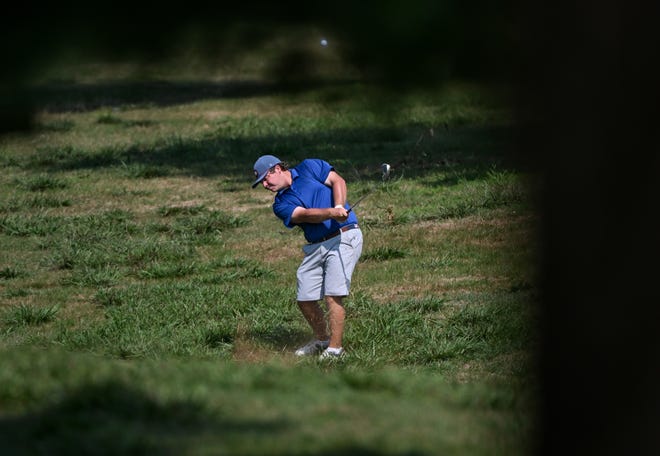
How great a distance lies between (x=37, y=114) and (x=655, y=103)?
6.78 feet

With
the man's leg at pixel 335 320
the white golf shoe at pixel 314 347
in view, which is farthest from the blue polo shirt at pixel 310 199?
the white golf shoe at pixel 314 347

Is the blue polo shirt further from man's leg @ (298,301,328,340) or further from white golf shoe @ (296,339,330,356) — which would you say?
white golf shoe @ (296,339,330,356)

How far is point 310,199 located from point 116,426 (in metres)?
4.57

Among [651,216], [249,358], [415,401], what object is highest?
[651,216]

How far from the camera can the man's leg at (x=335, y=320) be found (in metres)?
9.35

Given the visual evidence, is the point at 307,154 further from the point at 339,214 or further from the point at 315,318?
the point at 339,214

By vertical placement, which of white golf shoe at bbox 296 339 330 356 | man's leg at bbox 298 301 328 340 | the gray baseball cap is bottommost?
white golf shoe at bbox 296 339 330 356

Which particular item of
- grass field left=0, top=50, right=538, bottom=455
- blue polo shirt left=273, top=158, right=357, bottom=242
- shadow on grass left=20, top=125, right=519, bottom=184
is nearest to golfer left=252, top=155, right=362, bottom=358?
blue polo shirt left=273, top=158, right=357, bottom=242

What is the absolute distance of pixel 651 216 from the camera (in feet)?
12.3

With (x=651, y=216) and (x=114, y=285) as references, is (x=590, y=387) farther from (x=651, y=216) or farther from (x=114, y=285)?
(x=114, y=285)

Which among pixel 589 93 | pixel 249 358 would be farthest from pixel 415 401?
pixel 249 358

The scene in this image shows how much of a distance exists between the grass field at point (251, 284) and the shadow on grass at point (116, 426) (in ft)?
0.04

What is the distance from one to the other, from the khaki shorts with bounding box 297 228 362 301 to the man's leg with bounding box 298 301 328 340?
0.11m

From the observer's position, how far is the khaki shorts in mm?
9430
